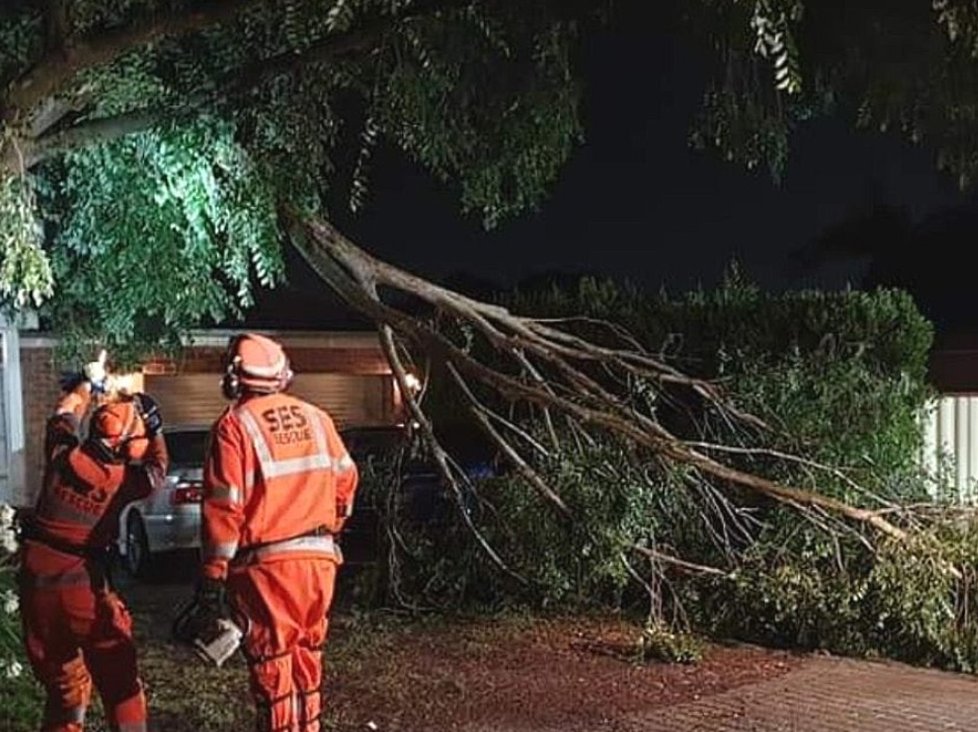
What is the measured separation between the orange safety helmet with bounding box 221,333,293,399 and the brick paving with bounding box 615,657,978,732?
3.15 metres

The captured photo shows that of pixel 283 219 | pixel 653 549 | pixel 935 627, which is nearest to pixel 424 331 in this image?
pixel 283 219

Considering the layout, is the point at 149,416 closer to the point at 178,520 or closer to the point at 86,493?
the point at 86,493

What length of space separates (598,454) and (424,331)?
1618mm

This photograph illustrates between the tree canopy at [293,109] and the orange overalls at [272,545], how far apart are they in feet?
7.86

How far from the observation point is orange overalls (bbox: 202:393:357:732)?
19.3 feet

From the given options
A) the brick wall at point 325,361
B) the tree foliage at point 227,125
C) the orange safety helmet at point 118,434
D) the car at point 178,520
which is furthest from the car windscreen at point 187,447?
the orange safety helmet at point 118,434

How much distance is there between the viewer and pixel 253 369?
615 cm

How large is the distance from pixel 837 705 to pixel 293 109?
512 centimetres

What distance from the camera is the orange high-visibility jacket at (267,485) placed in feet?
19.2

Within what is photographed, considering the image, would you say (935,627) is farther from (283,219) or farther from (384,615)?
(283,219)

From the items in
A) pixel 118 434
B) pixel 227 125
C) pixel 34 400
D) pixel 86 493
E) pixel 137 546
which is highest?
pixel 227 125

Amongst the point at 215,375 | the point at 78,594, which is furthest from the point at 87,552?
the point at 215,375

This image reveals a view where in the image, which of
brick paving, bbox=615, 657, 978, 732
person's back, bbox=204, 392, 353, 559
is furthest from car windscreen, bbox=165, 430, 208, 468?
person's back, bbox=204, 392, 353, 559

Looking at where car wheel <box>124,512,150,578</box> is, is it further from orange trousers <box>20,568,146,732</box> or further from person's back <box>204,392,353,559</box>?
person's back <box>204,392,353,559</box>
